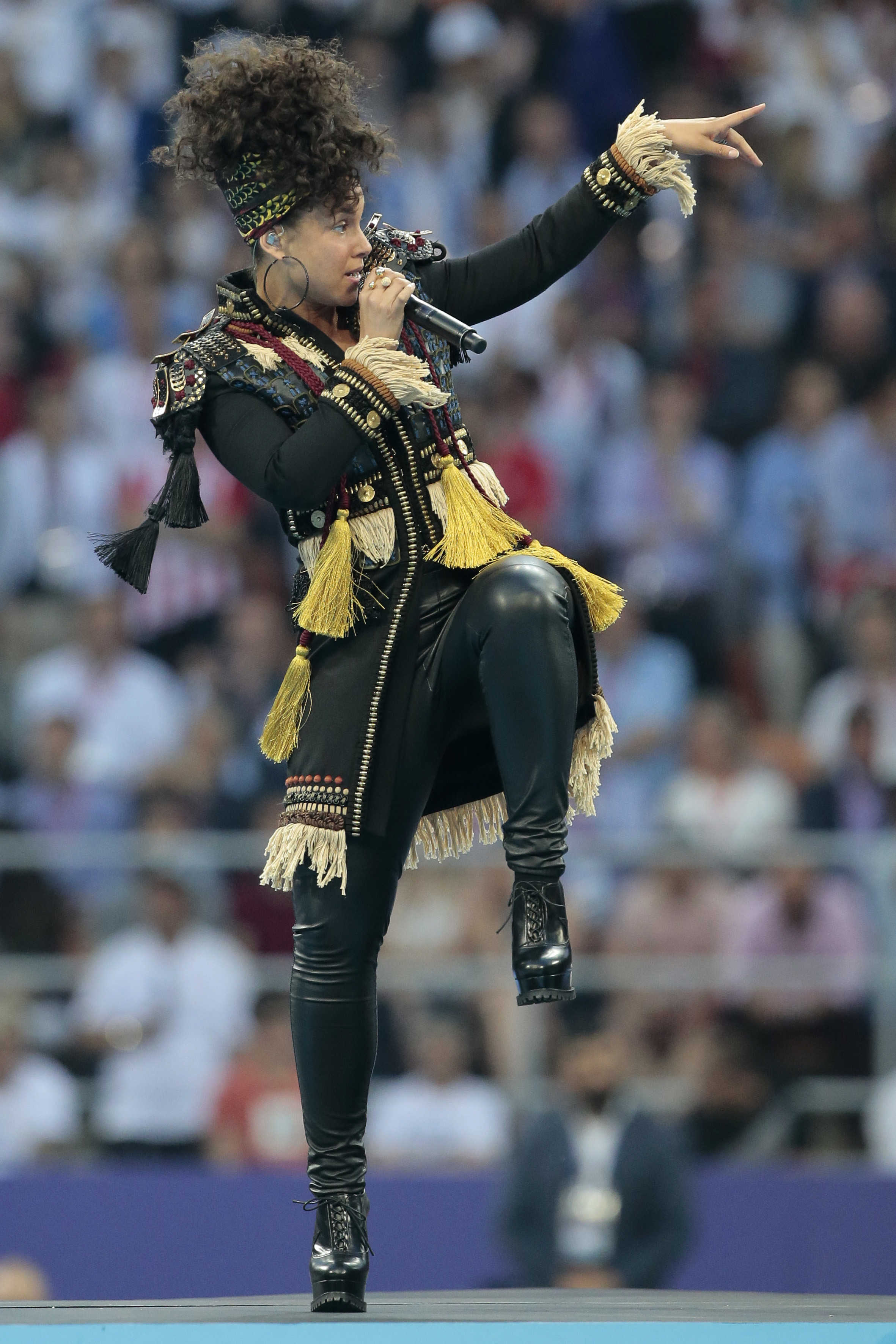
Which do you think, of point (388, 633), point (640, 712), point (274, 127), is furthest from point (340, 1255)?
point (640, 712)

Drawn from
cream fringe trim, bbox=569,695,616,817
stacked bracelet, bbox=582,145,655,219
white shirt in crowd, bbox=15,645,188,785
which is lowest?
cream fringe trim, bbox=569,695,616,817

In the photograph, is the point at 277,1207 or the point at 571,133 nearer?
the point at 277,1207

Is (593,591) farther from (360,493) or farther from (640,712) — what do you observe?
(640,712)

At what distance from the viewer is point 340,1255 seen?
3.46 meters

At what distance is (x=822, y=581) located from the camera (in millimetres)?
8008

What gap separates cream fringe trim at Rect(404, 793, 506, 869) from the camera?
3793 millimetres

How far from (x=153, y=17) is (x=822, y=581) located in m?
4.40

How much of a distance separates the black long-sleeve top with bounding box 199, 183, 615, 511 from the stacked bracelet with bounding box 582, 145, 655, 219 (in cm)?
1

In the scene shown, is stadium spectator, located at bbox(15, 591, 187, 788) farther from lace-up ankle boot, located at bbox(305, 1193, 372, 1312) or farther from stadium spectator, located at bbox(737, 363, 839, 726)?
lace-up ankle boot, located at bbox(305, 1193, 372, 1312)

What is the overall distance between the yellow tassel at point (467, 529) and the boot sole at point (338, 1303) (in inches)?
49.4

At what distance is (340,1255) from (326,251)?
173 centimetres

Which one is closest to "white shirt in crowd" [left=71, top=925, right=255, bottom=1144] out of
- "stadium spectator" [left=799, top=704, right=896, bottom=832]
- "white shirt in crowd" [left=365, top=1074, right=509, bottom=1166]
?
"white shirt in crowd" [left=365, top=1074, right=509, bottom=1166]

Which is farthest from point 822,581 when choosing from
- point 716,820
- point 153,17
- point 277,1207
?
point 153,17

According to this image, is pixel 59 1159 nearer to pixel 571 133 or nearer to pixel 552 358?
pixel 552 358
